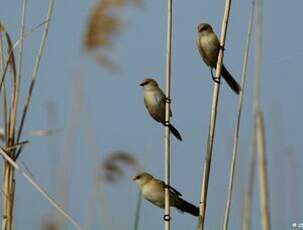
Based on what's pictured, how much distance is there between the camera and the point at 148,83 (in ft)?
8.02

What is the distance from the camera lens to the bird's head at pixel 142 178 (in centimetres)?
242

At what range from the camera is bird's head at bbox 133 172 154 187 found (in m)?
2.42

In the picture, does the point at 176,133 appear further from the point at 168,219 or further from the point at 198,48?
the point at 168,219

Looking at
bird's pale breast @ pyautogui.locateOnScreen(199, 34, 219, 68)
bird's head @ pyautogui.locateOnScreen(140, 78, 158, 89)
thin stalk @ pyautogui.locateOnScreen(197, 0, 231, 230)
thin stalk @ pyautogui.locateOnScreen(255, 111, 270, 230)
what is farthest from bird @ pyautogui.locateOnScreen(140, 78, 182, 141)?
thin stalk @ pyautogui.locateOnScreen(197, 0, 231, 230)

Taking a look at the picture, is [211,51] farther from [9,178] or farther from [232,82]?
[9,178]

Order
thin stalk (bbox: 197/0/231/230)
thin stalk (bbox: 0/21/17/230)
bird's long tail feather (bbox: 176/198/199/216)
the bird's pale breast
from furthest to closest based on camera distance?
the bird's pale breast → bird's long tail feather (bbox: 176/198/199/216) → thin stalk (bbox: 0/21/17/230) → thin stalk (bbox: 197/0/231/230)

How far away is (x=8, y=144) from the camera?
174cm

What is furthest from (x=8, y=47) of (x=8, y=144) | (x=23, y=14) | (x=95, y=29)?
(x=95, y=29)

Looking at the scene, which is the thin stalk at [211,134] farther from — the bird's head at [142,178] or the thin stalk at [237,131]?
the bird's head at [142,178]

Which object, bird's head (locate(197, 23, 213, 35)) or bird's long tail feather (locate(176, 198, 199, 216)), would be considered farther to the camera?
bird's head (locate(197, 23, 213, 35))

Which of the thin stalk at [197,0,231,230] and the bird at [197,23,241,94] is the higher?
the bird at [197,23,241,94]

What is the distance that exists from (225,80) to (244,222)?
1.61ft

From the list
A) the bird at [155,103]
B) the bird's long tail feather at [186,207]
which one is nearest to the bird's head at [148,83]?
the bird at [155,103]

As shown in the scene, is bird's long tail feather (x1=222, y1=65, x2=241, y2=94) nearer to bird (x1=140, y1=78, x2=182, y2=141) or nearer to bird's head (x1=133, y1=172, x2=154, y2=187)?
bird (x1=140, y1=78, x2=182, y2=141)
